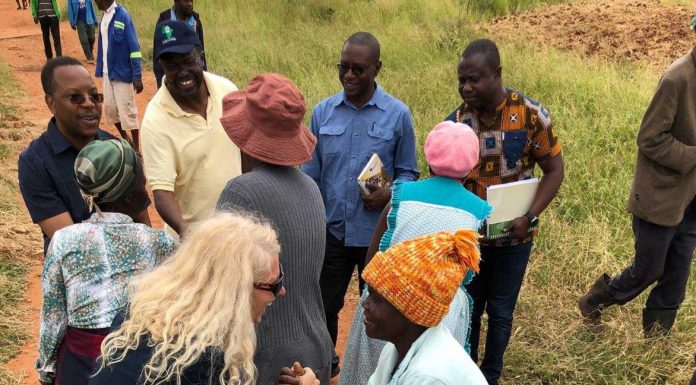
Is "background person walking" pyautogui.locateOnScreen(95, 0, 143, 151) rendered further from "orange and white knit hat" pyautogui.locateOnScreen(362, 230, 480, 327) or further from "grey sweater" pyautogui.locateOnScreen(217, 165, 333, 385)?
"orange and white knit hat" pyautogui.locateOnScreen(362, 230, 480, 327)

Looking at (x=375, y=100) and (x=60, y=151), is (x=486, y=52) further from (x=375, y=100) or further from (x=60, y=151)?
(x=60, y=151)

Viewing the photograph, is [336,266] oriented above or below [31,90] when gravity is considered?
above

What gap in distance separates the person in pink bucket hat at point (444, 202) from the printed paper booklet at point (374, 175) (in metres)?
0.38

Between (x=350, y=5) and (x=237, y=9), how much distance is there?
7.64 ft

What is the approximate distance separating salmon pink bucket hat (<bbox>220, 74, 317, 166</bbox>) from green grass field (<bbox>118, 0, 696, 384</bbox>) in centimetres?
190

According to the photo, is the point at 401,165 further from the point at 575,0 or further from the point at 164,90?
the point at 575,0

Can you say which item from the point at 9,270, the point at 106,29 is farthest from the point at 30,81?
the point at 9,270

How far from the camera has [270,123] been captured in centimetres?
222

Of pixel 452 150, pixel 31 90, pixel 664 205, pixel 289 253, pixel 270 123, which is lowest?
pixel 31 90

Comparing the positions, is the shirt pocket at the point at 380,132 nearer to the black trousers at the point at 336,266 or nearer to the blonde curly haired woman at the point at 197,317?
the black trousers at the point at 336,266

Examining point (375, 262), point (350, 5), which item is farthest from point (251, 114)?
point (350, 5)

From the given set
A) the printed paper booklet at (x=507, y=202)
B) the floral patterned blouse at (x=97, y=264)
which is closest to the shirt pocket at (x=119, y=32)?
the printed paper booklet at (x=507, y=202)

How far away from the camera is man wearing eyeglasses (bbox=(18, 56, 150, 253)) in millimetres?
2473

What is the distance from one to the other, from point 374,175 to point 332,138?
0.96 ft
